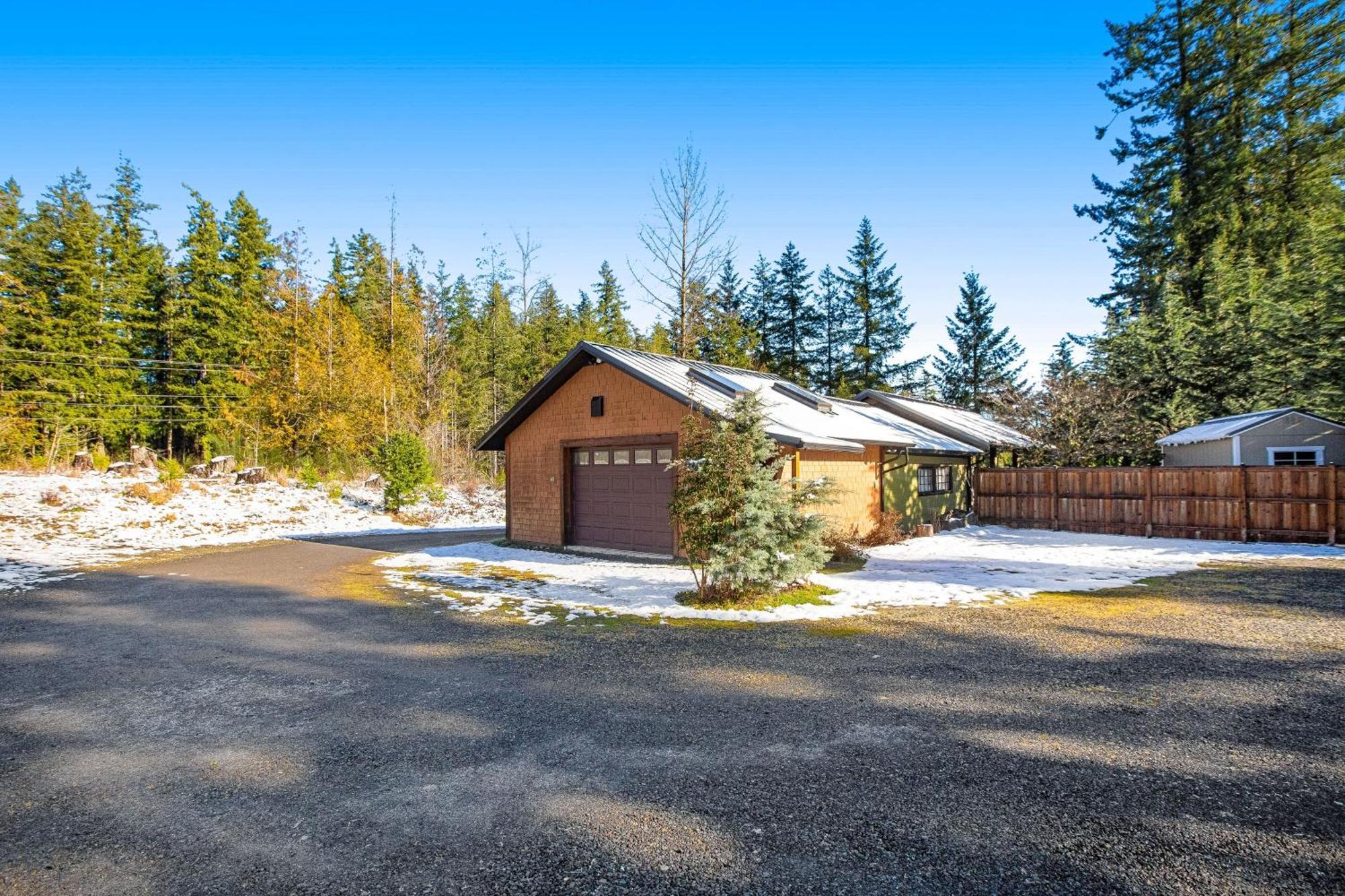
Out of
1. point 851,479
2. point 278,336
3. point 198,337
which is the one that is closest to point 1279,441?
point 851,479

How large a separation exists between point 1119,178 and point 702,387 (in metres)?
28.2

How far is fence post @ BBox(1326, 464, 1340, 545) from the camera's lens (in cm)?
1376

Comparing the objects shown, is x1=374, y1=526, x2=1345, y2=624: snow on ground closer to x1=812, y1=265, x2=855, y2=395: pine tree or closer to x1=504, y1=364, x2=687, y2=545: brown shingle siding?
x1=504, y1=364, x2=687, y2=545: brown shingle siding

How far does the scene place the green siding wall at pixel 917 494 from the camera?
54.8 ft

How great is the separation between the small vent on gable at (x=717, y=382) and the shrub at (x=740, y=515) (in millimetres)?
4085

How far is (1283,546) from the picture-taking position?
46.0 ft

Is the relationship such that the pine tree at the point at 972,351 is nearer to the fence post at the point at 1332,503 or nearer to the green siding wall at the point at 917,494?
the green siding wall at the point at 917,494

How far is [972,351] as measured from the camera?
146ft

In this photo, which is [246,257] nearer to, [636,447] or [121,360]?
[121,360]

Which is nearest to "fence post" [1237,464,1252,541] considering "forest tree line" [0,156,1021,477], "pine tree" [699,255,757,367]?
"forest tree line" [0,156,1021,477]

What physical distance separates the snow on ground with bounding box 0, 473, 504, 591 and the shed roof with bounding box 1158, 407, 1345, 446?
21.4 m

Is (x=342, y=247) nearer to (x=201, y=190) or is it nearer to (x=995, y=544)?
(x=201, y=190)

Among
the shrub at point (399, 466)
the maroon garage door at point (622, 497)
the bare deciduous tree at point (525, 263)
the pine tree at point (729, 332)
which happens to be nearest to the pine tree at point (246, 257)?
the bare deciduous tree at point (525, 263)

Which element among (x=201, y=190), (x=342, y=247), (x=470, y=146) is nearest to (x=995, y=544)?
(x=470, y=146)
